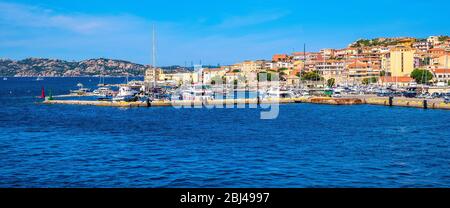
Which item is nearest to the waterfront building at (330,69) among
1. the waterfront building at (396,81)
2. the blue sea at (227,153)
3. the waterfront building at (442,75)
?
the waterfront building at (396,81)

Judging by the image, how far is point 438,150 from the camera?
14.6 meters

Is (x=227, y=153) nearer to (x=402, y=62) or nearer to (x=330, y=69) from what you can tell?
(x=402, y=62)

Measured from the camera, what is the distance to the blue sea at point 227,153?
1053cm

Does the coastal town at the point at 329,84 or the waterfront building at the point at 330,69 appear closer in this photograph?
the coastal town at the point at 329,84

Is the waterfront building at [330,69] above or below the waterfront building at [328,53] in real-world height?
below

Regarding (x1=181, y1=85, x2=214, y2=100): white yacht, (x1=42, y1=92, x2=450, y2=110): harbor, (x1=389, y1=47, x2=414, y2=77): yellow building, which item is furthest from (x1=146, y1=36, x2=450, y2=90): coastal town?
(x1=42, y1=92, x2=450, y2=110): harbor

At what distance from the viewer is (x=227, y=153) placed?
1407 centimetres

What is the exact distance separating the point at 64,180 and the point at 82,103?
28.2 metres

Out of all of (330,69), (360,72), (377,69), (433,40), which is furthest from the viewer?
(433,40)

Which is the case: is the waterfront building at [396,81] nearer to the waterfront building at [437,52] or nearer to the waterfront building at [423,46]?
the waterfront building at [437,52]

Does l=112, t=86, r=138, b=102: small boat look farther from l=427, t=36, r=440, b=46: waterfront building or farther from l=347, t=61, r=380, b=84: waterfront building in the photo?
l=427, t=36, r=440, b=46: waterfront building

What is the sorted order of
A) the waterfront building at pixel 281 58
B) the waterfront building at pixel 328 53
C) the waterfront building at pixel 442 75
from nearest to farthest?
1. the waterfront building at pixel 442 75
2. the waterfront building at pixel 328 53
3. the waterfront building at pixel 281 58

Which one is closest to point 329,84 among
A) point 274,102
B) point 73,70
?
point 274,102

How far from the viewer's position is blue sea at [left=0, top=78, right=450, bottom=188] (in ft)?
34.6
